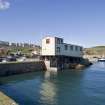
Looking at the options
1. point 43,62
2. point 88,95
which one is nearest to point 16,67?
point 43,62

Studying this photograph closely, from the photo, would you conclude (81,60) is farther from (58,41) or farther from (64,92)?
(64,92)

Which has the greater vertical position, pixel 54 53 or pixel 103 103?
pixel 54 53

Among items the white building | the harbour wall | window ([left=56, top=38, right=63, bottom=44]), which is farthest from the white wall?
the harbour wall

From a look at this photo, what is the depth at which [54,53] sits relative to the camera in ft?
269

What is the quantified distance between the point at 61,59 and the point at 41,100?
54.4 metres

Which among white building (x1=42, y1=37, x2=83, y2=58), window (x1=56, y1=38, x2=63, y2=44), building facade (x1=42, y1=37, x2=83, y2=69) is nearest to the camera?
white building (x1=42, y1=37, x2=83, y2=58)

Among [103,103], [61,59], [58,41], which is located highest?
[58,41]

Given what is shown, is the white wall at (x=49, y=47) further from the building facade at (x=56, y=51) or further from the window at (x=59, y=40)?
the window at (x=59, y=40)

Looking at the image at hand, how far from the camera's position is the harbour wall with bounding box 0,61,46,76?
211 ft

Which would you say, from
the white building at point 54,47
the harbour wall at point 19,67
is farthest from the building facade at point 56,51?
the harbour wall at point 19,67

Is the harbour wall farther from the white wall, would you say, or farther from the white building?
the white building

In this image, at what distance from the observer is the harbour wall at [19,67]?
64188 millimetres

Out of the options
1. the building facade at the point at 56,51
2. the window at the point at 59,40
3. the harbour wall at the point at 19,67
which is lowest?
the harbour wall at the point at 19,67

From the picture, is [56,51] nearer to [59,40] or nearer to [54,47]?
[54,47]
